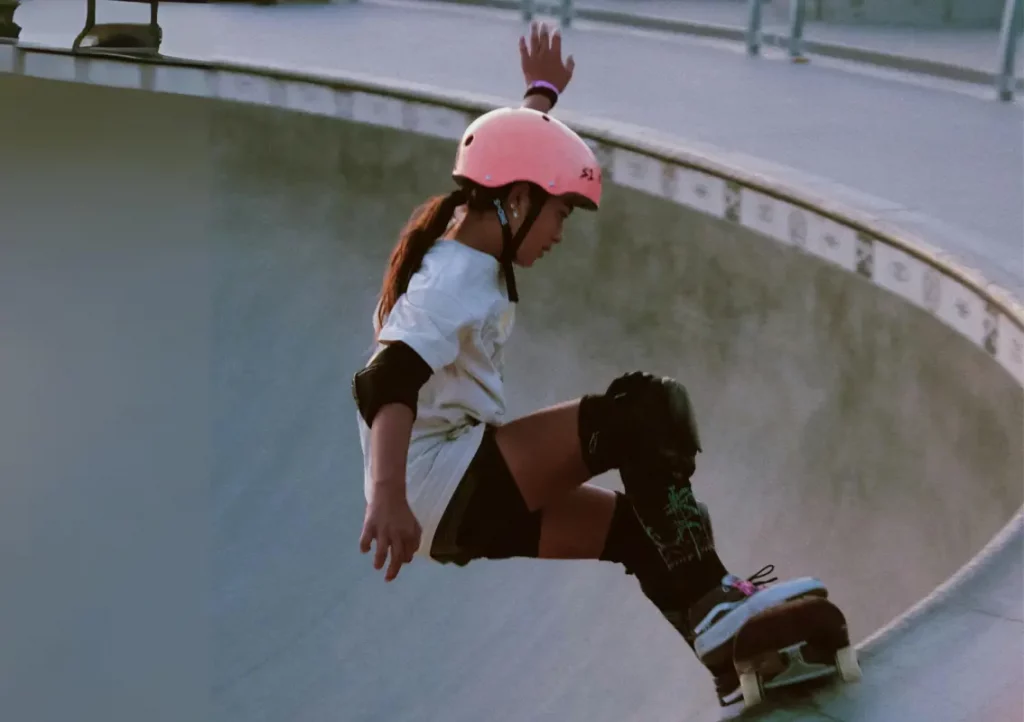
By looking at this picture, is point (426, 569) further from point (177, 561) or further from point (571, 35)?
point (571, 35)

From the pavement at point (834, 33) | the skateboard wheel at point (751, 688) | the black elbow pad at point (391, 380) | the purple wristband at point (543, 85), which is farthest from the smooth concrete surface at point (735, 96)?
the black elbow pad at point (391, 380)

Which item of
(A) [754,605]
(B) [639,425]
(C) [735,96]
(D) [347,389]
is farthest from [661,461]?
(C) [735,96]

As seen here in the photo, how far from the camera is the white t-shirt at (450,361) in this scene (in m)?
2.29

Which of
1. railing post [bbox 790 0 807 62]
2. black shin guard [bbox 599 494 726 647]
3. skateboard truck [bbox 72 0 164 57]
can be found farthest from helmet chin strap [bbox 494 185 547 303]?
skateboard truck [bbox 72 0 164 57]

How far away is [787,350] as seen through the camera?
4.07m

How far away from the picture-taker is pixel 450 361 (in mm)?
2252

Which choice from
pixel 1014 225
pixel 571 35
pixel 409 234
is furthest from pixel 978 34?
pixel 409 234

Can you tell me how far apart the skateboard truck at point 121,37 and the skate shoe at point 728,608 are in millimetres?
6041

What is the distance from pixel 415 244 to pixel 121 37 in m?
5.80

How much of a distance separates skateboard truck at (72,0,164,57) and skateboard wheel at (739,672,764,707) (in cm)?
622

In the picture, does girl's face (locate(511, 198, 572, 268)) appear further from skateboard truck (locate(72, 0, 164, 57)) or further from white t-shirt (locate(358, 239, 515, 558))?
skateboard truck (locate(72, 0, 164, 57))

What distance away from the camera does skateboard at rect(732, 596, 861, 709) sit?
81.8 inches

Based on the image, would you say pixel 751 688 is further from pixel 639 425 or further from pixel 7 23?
pixel 7 23

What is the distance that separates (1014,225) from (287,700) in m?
2.60
